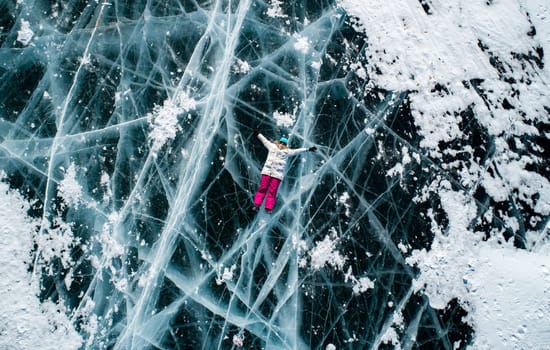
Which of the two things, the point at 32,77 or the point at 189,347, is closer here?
the point at 189,347

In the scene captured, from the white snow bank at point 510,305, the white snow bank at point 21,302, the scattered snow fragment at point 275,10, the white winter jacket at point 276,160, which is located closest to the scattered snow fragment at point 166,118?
the white winter jacket at point 276,160

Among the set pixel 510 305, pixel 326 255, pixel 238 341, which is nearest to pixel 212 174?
pixel 326 255

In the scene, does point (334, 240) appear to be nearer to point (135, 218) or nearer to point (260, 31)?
point (135, 218)

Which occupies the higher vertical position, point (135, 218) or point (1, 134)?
point (1, 134)

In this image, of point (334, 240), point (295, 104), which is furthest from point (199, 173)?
point (334, 240)

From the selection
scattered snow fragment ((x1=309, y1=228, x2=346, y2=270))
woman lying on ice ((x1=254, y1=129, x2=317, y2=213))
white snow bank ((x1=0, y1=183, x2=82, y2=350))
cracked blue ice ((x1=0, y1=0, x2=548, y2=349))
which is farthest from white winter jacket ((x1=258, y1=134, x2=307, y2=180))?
white snow bank ((x1=0, y1=183, x2=82, y2=350))

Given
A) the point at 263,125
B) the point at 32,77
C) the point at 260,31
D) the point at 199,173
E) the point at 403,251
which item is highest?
the point at 260,31

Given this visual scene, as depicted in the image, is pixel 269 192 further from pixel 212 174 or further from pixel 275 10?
pixel 275 10
